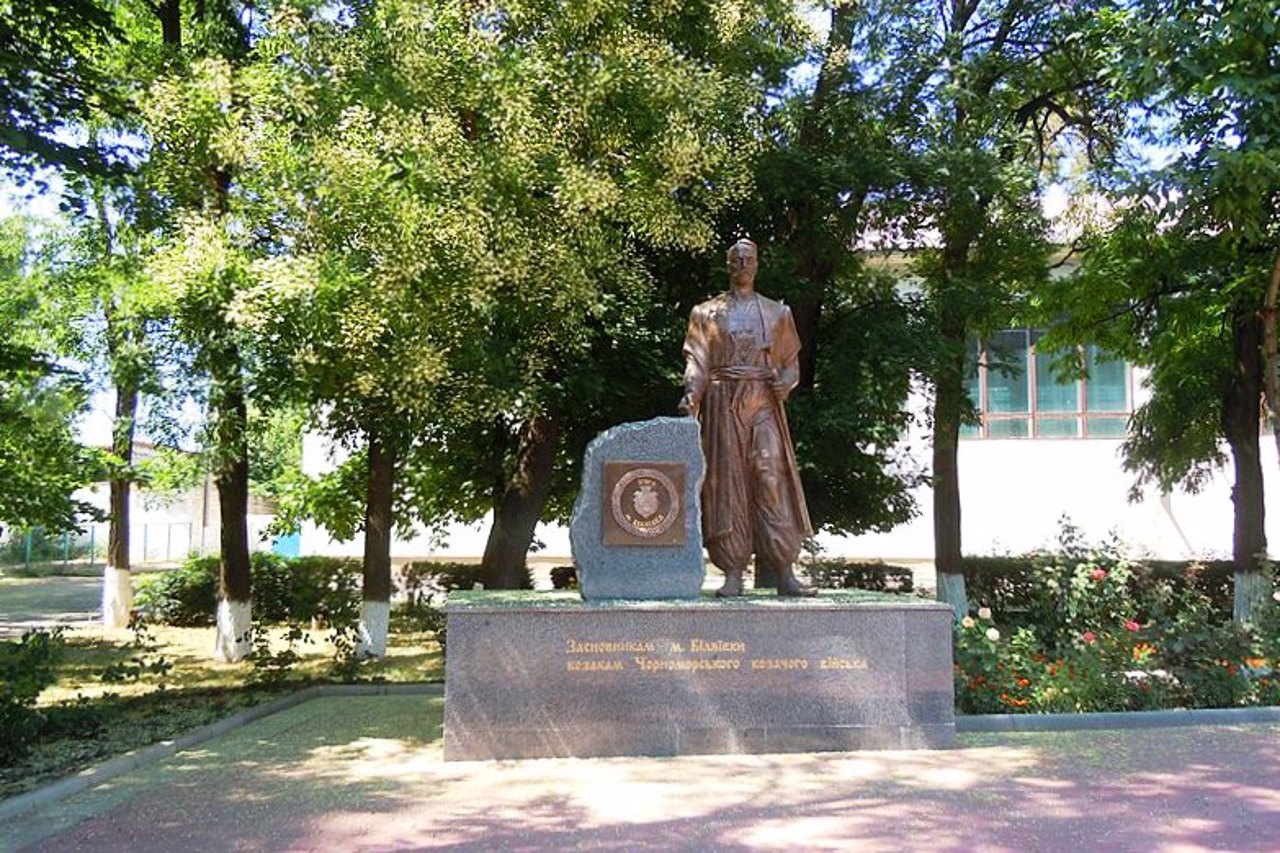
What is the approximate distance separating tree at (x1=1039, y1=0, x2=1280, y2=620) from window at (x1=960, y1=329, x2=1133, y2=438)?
7.30 metres

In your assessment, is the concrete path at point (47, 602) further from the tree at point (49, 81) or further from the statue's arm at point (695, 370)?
the statue's arm at point (695, 370)

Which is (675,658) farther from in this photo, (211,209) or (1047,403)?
(1047,403)

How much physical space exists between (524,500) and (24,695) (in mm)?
5884

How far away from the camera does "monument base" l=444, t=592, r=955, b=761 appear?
24.3 feet

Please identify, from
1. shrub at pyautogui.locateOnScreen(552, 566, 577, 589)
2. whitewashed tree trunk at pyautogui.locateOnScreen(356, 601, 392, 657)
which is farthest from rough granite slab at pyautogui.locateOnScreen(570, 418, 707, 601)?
shrub at pyautogui.locateOnScreen(552, 566, 577, 589)

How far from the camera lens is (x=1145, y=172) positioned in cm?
1055

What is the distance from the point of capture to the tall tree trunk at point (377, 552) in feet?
43.4

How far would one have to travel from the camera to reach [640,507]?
26.4 feet

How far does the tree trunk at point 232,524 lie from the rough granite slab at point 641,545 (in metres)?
5.65


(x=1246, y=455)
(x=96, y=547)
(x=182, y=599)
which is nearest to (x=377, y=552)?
(x=182, y=599)

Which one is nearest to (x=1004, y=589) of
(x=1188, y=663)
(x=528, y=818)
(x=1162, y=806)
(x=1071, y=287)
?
(x=1071, y=287)

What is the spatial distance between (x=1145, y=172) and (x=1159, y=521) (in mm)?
18887

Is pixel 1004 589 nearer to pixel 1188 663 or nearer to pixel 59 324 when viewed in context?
pixel 1188 663

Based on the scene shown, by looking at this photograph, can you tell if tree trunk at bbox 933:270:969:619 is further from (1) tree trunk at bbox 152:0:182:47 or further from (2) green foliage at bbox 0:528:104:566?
(2) green foliage at bbox 0:528:104:566
